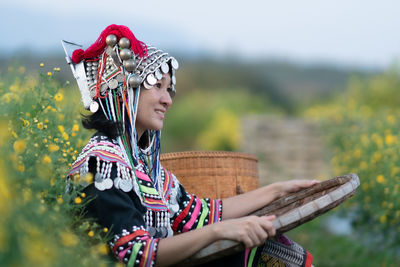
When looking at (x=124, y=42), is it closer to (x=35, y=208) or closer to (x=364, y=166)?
(x=35, y=208)

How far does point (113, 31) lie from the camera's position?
7.87ft

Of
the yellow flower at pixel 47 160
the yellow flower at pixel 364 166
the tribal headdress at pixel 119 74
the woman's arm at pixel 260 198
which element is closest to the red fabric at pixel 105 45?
the tribal headdress at pixel 119 74

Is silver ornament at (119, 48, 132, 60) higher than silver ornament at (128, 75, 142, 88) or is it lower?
higher

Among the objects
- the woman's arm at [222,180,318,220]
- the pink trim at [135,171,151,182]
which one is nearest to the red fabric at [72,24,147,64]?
the pink trim at [135,171,151,182]

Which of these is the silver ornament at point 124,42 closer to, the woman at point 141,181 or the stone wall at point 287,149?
the woman at point 141,181

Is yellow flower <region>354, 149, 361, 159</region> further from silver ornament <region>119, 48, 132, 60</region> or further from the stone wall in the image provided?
silver ornament <region>119, 48, 132, 60</region>

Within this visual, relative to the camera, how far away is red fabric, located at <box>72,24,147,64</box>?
2398mm

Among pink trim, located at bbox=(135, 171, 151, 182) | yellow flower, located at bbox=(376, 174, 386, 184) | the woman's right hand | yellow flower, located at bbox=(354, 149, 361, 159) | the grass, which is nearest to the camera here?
the woman's right hand

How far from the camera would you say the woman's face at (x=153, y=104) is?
2447 millimetres

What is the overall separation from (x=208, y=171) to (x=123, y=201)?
45.8 inches

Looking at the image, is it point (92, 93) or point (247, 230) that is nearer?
point (247, 230)

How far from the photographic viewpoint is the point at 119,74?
237 cm

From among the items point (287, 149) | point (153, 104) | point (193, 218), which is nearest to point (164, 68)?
point (153, 104)

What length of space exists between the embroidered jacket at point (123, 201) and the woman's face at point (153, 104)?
0.61ft
